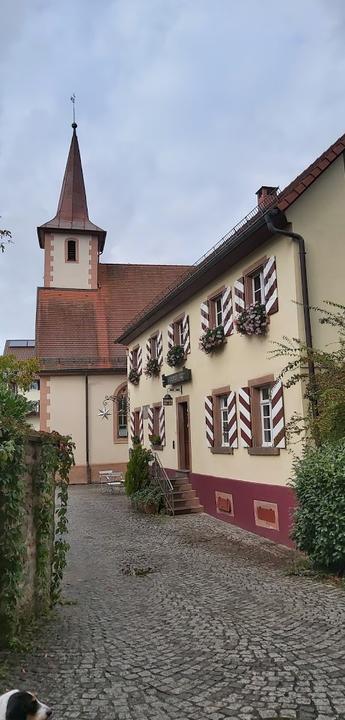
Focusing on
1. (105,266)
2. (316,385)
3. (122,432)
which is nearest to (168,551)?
(316,385)

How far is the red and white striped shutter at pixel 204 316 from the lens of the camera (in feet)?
43.6

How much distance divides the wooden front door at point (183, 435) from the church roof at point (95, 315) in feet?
28.2

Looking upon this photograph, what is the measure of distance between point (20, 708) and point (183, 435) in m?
12.7

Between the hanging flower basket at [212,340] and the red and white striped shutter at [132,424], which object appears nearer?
the hanging flower basket at [212,340]

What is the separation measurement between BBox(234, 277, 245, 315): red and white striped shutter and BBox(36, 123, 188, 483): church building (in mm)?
12774

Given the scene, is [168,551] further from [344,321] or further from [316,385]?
[344,321]

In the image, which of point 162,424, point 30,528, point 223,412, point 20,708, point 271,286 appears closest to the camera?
point 20,708

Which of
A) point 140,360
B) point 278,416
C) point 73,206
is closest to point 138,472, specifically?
point 140,360

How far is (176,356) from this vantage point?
1515 cm

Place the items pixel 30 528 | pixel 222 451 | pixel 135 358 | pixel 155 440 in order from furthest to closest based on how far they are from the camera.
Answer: pixel 135 358 → pixel 155 440 → pixel 222 451 → pixel 30 528

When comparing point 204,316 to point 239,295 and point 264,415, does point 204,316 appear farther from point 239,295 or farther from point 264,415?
point 264,415

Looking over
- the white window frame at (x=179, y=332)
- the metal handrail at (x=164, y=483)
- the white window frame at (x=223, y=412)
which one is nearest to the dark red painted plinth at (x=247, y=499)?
the metal handrail at (x=164, y=483)

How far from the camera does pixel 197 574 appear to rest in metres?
7.61

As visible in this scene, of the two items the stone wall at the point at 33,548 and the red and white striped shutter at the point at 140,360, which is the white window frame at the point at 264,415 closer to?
the stone wall at the point at 33,548
